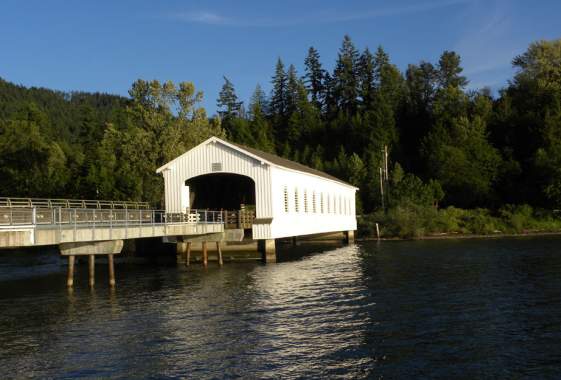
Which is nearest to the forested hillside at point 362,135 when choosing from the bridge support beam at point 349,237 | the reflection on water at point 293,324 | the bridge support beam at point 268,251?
the bridge support beam at point 349,237

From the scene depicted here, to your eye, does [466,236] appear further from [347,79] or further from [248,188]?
[347,79]

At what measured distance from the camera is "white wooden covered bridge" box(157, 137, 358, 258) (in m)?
35.6

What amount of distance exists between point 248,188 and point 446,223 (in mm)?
24949

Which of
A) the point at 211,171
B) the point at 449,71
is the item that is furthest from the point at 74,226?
the point at 449,71

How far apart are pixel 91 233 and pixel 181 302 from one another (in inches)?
196

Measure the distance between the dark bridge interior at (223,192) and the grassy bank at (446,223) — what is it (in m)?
18.4

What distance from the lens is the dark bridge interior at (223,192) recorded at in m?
42.0

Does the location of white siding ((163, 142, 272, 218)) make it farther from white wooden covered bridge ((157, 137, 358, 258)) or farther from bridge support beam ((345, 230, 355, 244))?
bridge support beam ((345, 230, 355, 244))

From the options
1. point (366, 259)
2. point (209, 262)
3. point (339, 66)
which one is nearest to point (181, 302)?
point (209, 262)

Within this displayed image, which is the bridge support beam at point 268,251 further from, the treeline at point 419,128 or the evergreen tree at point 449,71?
the evergreen tree at point 449,71

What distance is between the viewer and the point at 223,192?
45.1m

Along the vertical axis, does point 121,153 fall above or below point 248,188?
above

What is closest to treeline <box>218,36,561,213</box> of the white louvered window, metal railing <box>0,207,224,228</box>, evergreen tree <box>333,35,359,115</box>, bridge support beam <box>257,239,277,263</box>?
evergreen tree <box>333,35,359,115</box>

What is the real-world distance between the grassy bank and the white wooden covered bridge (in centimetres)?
1485
